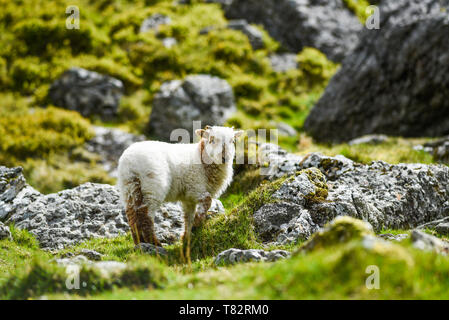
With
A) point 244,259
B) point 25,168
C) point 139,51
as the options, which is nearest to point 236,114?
point 139,51

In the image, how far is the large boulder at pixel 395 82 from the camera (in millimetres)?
17562

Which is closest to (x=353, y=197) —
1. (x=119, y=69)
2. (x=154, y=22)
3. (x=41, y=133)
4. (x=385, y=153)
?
(x=385, y=153)

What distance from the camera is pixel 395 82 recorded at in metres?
18.4

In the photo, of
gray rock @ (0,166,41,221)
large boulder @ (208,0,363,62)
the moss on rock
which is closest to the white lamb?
the moss on rock

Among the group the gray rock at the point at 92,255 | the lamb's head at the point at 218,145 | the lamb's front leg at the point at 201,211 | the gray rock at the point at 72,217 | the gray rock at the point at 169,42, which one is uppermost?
the gray rock at the point at 169,42

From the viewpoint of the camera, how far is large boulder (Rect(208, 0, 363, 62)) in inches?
1033

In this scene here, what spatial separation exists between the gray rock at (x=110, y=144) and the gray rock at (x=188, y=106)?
1.28m

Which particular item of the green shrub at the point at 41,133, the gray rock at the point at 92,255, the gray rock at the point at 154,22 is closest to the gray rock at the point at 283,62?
the gray rock at the point at 154,22

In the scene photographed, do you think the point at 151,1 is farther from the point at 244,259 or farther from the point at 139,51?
the point at 244,259

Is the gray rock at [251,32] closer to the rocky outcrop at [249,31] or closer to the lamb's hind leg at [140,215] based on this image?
the rocky outcrop at [249,31]

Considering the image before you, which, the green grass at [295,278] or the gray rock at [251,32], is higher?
the gray rock at [251,32]

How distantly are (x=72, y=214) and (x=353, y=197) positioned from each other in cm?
662

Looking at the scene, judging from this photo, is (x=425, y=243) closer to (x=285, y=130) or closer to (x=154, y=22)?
(x=285, y=130)
